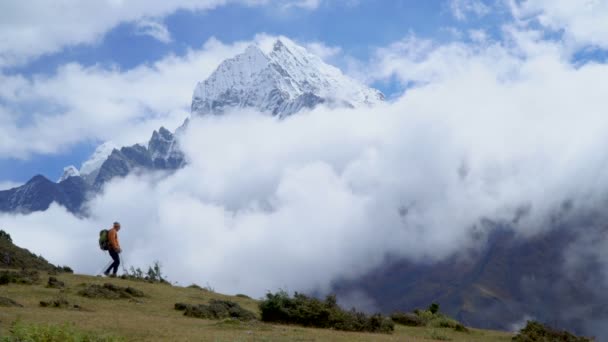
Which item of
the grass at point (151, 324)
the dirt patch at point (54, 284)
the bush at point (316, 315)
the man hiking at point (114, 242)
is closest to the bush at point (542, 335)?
the grass at point (151, 324)

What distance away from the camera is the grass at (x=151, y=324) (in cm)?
1398

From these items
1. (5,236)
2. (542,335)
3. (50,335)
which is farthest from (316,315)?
(5,236)

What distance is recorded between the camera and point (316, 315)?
18125 millimetres

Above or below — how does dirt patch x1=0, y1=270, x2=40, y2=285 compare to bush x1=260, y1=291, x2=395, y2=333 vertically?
above

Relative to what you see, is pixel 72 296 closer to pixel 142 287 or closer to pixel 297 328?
pixel 142 287

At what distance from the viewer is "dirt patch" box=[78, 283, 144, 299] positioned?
20.8 metres

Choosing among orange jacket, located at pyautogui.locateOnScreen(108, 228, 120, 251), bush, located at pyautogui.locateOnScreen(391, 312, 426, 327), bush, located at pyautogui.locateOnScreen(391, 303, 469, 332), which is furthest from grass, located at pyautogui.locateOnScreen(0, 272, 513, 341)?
orange jacket, located at pyautogui.locateOnScreen(108, 228, 120, 251)

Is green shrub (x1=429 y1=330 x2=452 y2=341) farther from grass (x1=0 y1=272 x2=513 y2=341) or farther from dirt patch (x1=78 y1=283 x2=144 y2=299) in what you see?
dirt patch (x1=78 y1=283 x2=144 y2=299)

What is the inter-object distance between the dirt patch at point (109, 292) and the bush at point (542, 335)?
1213cm

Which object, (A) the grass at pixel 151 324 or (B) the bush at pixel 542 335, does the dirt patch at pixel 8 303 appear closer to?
(A) the grass at pixel 151 324

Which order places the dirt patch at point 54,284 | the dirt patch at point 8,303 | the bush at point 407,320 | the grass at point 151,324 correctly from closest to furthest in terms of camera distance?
1. the grass at point 151,324
2. the dirt patch at point 8,303
3. the bush at point 407,320
4. the dirt patch at point 54,284

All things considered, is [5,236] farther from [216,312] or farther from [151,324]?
[151,324]

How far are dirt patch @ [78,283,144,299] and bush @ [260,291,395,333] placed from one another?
17.8 feet

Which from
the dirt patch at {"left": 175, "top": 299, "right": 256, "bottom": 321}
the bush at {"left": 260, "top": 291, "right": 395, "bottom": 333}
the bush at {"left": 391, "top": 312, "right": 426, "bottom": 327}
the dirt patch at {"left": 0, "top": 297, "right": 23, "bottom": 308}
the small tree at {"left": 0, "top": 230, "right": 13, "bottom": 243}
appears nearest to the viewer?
the dirt patch at {"left": 0, "top": 297, "right": 23, "bottom": 308}
